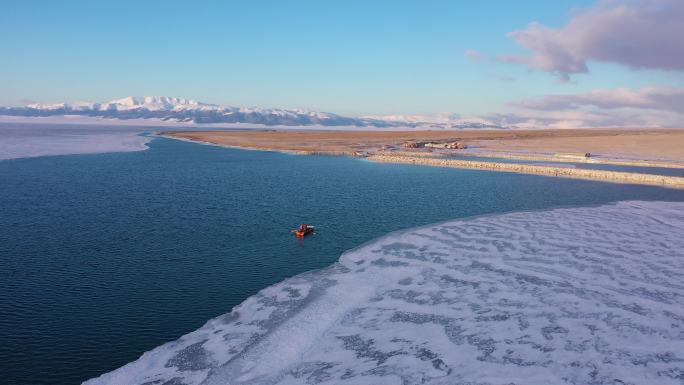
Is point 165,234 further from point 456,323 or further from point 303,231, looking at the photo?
point 456,323

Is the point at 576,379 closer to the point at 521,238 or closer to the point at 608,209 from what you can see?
the point at 521,238

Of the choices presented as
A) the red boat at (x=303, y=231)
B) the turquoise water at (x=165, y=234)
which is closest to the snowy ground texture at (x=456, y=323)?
the turquoise water at (x=165, y=234)

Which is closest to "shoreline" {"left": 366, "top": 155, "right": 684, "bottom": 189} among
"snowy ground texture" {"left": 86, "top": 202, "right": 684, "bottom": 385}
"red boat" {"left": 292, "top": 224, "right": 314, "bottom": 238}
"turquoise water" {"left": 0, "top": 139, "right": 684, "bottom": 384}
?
"turquoise water" {"left": 0, "top": 139, "right": 684, "bottom": 384}

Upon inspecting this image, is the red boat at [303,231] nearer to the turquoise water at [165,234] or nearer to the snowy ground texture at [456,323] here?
the turquoise water at [165,234]

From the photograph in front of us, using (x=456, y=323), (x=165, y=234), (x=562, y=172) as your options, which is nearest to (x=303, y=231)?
(x=165, y=234)

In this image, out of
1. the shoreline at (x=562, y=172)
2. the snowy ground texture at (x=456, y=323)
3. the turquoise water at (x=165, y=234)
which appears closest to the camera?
the snowy ground texture at (x=456, y=323)

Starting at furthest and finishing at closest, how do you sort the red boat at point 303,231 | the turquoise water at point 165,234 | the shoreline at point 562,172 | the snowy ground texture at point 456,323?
the shoreline at point 562,172
the red boat at point 303,231
the turquoise water at point 165,234
the snowy ground texture at point 456,323
